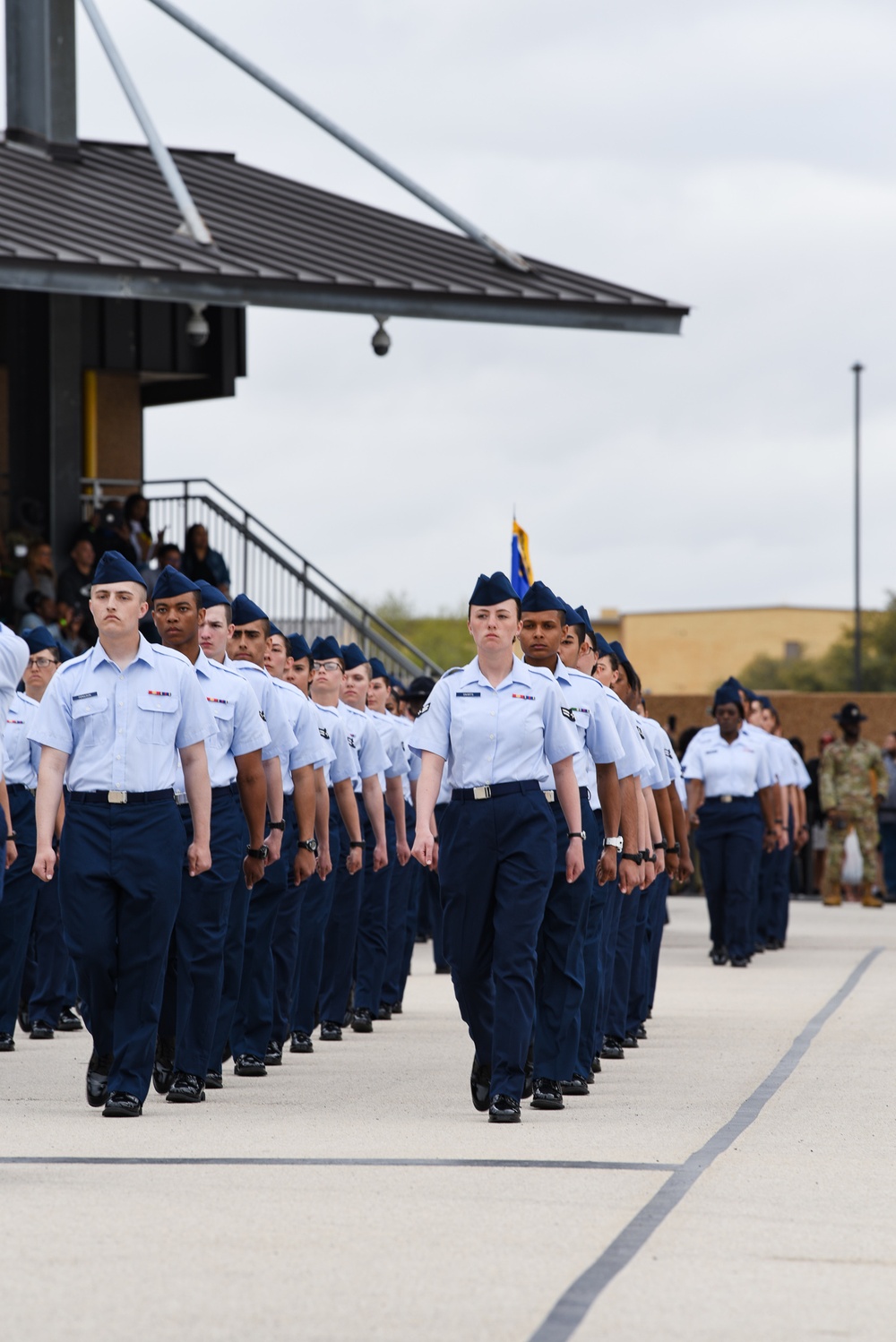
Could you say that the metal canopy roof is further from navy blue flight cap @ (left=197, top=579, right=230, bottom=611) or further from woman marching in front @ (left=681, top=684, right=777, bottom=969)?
navy blue flight cap @ (left=197, top=579, right=230, bottom=611)

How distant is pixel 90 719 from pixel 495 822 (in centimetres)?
161

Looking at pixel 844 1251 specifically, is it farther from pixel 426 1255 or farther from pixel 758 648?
pixel 758 648

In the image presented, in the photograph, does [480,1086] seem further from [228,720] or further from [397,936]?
[397,936]

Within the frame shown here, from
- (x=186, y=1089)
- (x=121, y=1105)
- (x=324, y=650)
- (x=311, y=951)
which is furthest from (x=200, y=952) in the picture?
(x=324, y=650)

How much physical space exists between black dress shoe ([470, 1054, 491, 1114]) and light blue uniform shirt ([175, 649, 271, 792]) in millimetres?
1565

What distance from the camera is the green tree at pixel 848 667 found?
86938mm

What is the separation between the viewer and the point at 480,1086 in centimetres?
938

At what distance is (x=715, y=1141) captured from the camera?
8469 millimetres

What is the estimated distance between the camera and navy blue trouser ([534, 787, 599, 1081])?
376 inches

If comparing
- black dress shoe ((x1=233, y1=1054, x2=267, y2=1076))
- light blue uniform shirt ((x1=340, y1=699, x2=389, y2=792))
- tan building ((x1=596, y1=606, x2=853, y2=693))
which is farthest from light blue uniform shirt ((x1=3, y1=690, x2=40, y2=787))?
tan building ((x1=596, y1=606, x2=853, y2=693))

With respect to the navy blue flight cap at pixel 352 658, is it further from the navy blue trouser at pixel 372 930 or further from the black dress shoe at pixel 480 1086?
the black dress shoe at pixel 480 1086

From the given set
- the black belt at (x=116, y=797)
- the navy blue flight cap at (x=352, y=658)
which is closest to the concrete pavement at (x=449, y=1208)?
the black belt at (x=116, y=797)

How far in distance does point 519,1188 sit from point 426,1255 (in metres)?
1.11

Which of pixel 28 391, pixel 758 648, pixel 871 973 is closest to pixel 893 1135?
pixel 871 973
